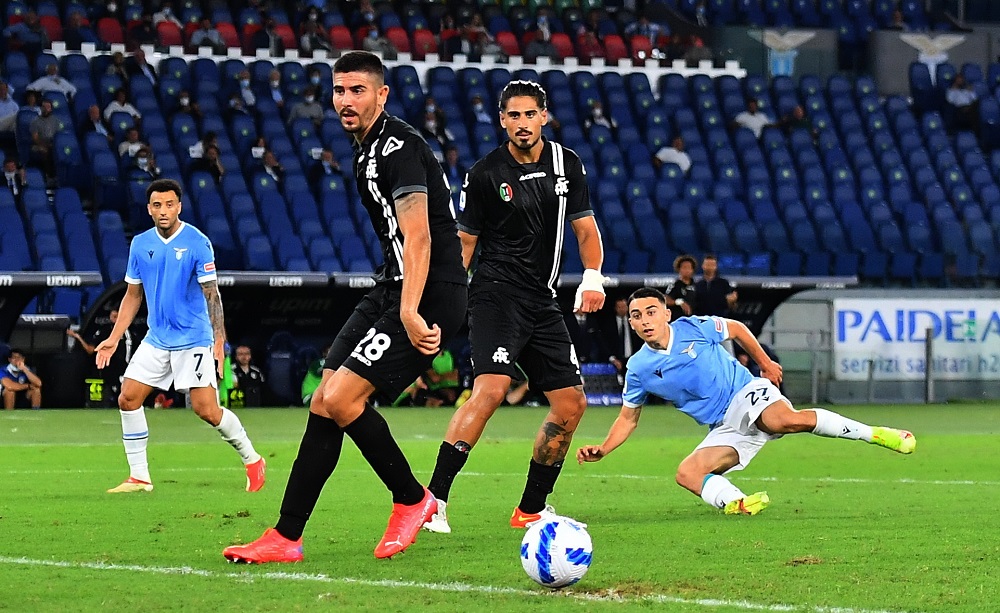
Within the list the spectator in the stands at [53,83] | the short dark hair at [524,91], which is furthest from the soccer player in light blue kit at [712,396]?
the spectator in the stands at [53,83]

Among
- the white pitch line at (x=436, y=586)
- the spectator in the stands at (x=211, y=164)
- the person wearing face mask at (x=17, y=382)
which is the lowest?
the person wearing face mask at (x=17, y=382)

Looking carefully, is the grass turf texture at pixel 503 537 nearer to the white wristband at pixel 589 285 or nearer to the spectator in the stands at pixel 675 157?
the white wristband at pixel 589 285

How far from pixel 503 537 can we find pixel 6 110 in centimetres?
1779

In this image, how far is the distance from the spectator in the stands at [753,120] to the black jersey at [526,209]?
845 inches

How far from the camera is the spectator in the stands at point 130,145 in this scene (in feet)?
73.6

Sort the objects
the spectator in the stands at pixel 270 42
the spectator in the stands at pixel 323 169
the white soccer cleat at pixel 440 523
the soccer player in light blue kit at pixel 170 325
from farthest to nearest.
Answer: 1. the spectator in the stands at pixel 270 42
2. the spectator in the stands at pixel 323 169
3. the soccer player in light blue kit at pixel 170 325
4. the white soccer cleat at pixel 440 523

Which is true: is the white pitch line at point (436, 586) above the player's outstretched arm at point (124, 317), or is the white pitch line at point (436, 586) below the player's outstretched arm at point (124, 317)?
below

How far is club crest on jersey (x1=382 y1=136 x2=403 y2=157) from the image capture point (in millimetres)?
6234

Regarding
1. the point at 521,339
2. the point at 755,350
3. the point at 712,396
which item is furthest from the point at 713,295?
the point at 521,339

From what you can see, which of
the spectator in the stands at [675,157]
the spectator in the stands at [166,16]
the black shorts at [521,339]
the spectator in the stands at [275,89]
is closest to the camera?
the black shorts at [521,339]

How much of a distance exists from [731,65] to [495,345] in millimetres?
24770

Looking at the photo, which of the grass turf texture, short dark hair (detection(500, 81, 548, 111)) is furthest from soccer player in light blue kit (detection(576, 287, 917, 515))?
short dark hair (detection(500, 81, 548, 111))

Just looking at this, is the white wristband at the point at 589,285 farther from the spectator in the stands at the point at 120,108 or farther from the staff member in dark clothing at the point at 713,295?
the spectator in the stands at the point at 120,108

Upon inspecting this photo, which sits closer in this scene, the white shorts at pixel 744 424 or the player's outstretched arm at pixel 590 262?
the player's outstretched arm at pixel 590 262
